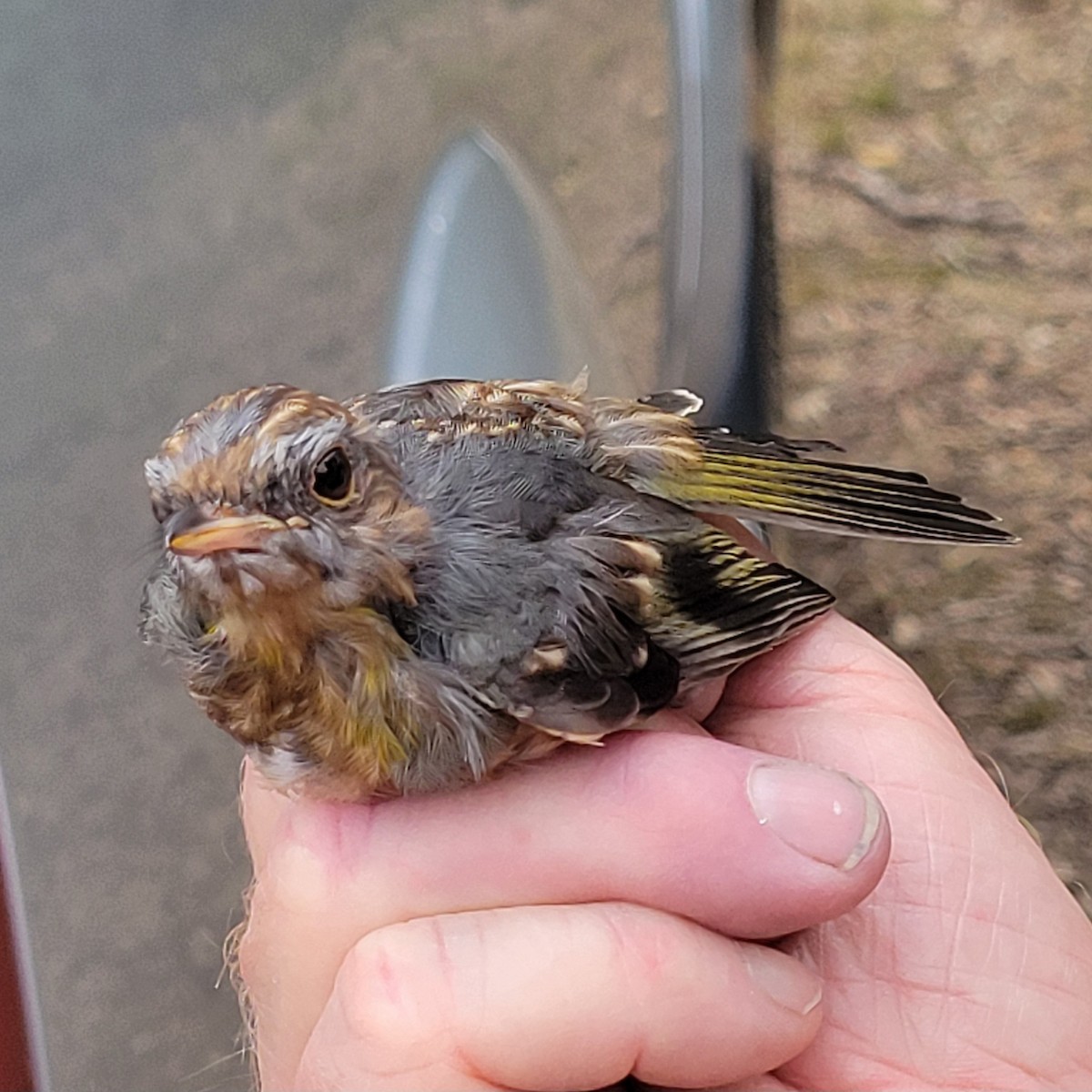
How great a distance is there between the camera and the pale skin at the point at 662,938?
4.48 feet

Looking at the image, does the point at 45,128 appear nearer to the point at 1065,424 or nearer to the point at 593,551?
the point at 593,551

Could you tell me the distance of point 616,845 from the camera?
1425 millimetres

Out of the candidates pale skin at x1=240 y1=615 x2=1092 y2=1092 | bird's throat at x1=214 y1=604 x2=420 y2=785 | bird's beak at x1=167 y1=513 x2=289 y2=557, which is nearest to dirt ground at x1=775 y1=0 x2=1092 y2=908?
pale skin at x1=240 y1=615 x2=1092 y2=1092

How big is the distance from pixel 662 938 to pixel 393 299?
2002mm

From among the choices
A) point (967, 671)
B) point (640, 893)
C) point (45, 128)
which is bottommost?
point (967, 671)

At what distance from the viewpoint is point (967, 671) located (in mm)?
3254

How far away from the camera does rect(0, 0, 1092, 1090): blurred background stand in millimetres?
2484

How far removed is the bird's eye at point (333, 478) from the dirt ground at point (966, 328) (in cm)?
218

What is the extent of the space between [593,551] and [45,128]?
5.16ft

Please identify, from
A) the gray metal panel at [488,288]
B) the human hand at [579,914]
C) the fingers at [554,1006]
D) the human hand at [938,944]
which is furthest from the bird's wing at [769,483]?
the gray metal panel at [488,288]

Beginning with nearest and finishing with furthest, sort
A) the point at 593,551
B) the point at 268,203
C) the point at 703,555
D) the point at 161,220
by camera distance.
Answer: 1. the point at 593,551
2. the point at 703,555
3. the point at 161,220
4. the point at 268,203

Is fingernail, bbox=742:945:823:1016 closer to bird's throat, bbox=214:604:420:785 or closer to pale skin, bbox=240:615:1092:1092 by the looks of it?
pale skin, bbox=240:615:1092:1092

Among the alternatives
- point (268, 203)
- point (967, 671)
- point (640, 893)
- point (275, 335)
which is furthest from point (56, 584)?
point (967, 671)

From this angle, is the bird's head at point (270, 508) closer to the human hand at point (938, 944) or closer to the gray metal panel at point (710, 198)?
the human hand at point (938, 944)
